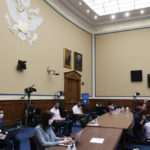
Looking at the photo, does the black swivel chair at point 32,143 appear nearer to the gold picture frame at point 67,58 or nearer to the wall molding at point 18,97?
the wall molding at point 18,97

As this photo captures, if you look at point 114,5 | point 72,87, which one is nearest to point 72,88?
point 72,87

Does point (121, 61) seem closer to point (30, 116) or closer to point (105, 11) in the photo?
point (105, 11)

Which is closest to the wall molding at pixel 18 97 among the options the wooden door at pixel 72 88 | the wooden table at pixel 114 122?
the wooden door at pixel 72 88

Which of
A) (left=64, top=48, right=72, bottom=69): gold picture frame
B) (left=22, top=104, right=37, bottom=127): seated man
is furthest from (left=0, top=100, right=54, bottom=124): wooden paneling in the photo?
(left=64, top=48, right=72, bottom=69): gold picture frame

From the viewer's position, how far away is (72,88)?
41.4ft

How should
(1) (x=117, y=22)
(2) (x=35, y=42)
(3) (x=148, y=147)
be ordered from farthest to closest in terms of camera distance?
(1) (x=117, y=22)
(2) (x=35, y=42)
(3) (x=148, y=147)

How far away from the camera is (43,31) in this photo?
10055mm

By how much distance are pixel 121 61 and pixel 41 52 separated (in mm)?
7256

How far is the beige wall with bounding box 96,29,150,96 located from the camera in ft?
45.5

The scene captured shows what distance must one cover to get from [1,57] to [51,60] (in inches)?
138

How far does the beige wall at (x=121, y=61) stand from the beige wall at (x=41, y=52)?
1.85m

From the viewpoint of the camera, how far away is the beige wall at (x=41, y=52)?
7738 mm

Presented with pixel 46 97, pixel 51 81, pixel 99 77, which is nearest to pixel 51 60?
pixel 51 81

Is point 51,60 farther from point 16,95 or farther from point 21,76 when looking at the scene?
point 16,95
